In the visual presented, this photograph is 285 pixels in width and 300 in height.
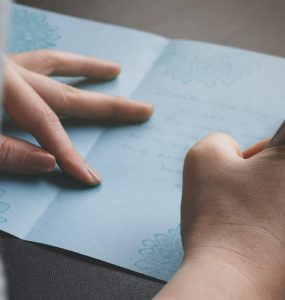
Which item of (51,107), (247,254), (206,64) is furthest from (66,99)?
(247,254)

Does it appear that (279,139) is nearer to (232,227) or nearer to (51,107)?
(232,227)

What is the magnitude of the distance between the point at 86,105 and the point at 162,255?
174 mm

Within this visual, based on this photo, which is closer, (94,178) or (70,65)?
(94,178)

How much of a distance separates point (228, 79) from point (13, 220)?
0.86 ft

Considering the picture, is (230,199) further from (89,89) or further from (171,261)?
(89,89)

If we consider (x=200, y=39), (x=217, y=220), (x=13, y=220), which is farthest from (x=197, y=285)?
(x=200, y=39)

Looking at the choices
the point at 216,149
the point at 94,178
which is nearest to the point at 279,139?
the point at 216,149

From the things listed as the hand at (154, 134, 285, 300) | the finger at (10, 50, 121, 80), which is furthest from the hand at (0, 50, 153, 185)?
the hand at (154, 134, 285, 300)

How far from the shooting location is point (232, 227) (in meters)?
0.29

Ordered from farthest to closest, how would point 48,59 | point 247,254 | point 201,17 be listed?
1. point 201,17
2. point 48,59
3. point 247,254

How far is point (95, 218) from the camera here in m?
0.39

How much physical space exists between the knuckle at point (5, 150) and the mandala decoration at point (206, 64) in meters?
0.19

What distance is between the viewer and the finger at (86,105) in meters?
0.49

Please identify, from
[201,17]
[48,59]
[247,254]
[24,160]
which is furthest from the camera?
[201,17]
